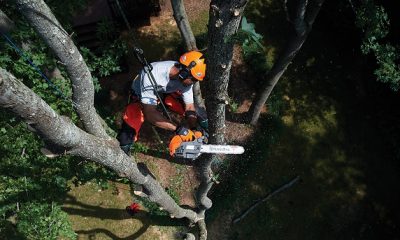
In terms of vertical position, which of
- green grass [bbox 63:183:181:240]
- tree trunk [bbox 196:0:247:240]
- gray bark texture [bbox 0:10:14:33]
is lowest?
green grass [bbox 63:183:181:240]

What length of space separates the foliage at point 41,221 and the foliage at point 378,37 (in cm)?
595

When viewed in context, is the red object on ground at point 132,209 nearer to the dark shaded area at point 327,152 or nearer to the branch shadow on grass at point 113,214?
the branch shadow on grass at point 113,214

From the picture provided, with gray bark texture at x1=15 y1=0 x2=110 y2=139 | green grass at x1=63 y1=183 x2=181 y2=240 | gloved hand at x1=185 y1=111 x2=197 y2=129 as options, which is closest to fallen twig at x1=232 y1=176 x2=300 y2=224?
green grass at x1=63 y1=183 x2=181 y2=240

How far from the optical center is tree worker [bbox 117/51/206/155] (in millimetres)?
5906

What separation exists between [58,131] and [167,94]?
3.90 m

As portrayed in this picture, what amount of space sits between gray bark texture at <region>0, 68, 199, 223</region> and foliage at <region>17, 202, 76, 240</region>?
2.01m

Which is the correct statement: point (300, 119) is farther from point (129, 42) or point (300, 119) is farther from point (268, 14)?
point (129, 42)

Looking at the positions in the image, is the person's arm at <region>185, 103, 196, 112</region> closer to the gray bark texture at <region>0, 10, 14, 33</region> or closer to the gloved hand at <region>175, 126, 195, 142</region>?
the gloved hand at <region>175, 126, 195, 142</region>

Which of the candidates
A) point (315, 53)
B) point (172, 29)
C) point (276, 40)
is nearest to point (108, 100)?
point (172, 29)

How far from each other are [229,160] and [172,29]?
374cm

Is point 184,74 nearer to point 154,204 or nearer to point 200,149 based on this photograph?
point 200,149

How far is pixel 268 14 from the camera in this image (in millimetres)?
10172

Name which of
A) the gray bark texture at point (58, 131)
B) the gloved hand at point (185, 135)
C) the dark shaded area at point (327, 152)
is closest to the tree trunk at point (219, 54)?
the gloved hand at point (185, 135)

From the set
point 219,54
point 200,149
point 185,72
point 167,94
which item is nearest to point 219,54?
point 219,54
